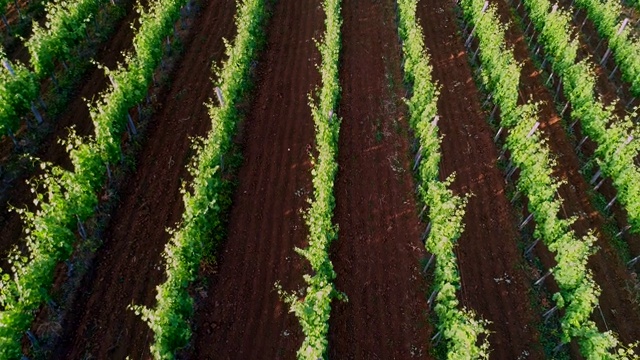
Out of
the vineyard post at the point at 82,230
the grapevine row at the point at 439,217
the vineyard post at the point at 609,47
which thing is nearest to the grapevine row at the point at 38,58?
the vineyard post at the point at 82,230

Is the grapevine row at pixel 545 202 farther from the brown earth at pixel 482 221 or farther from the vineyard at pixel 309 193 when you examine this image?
the brown earth at pixel 482 221

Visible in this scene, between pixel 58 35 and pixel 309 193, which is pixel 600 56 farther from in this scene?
pixel 58 35

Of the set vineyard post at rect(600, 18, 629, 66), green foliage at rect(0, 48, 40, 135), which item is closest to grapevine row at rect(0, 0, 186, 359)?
green foliage at rect(0, 48, 40, 135)

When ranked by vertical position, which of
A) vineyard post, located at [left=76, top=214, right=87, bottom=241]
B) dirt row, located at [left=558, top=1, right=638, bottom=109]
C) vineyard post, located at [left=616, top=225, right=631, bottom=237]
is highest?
dirt row, located at [left=558, top=1, right=638, bottom=109]

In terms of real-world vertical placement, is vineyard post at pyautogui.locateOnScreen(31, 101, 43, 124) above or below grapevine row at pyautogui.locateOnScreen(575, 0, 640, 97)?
below

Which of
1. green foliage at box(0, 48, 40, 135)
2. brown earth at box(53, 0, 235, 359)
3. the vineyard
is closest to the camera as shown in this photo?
the vineyard

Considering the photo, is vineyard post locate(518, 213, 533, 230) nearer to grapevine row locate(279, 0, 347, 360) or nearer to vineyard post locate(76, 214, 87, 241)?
grapevine row locate(279, 0, 347, 360)
